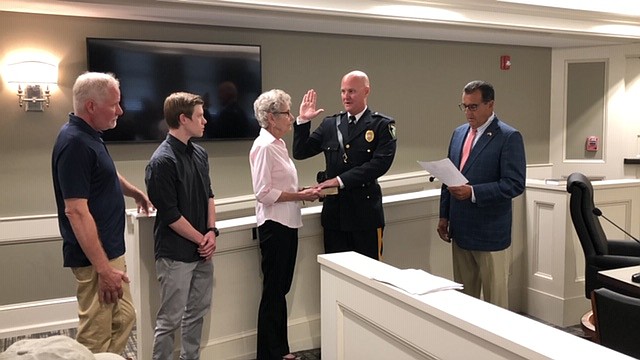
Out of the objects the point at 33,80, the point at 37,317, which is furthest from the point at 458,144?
the point at 37,317

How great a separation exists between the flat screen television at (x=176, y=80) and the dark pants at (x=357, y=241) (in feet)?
5.51

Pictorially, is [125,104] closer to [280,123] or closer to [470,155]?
[280,123]

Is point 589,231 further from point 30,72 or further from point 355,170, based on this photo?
point 30,72

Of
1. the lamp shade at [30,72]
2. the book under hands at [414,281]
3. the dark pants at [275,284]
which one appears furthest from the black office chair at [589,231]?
the lamp shade at [30,72]

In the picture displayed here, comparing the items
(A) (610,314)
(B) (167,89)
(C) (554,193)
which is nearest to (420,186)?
(C) (554,193)

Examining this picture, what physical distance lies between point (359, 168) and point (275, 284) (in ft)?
2.35

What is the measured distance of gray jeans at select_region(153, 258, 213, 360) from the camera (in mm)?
2516

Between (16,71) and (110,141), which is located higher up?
(16,71)

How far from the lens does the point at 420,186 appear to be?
18.0 feet

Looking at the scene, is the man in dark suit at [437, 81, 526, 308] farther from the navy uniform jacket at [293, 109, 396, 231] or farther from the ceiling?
the ceiling

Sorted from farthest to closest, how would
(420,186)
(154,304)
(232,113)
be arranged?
(420,186) < (232,113) < (154,304)

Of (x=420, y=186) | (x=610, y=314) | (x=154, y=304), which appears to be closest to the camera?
(x=610, y=314)

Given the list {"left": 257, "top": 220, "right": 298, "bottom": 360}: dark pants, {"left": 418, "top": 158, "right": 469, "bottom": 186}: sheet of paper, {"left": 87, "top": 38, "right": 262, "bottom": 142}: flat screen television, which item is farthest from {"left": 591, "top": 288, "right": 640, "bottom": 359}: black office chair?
{"left": 87, "top": 38, "right": 262, "bottom": 142}: flat screen television

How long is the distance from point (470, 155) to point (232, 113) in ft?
6.90
